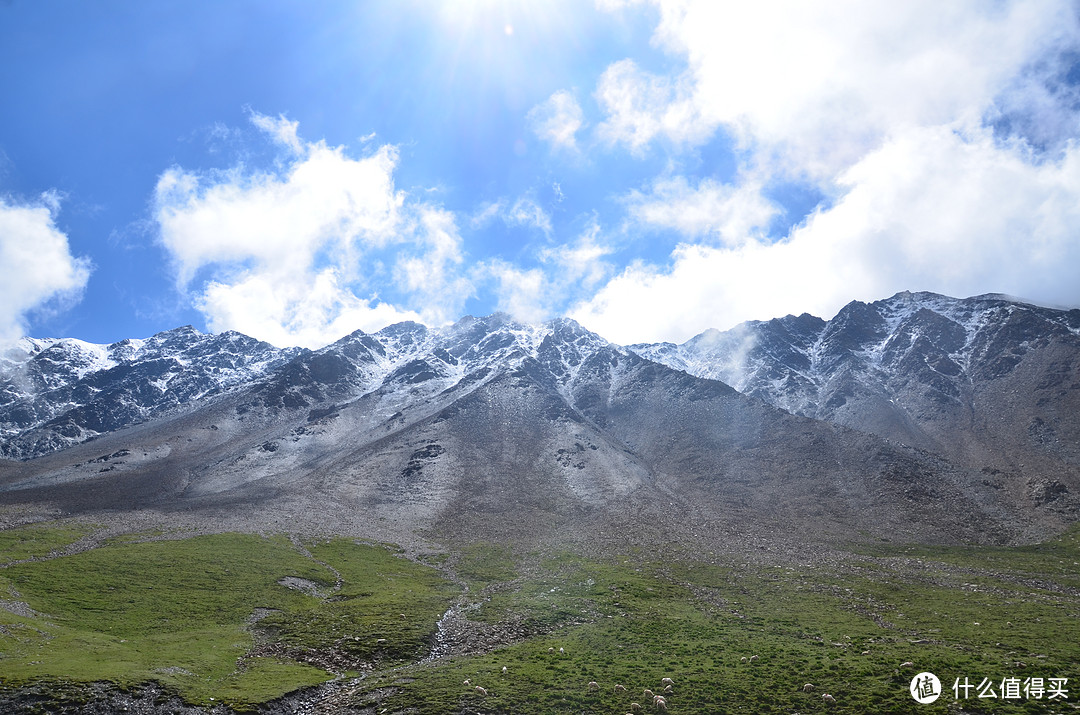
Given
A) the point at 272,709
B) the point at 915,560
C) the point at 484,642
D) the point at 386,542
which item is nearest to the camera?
the point at 272,709

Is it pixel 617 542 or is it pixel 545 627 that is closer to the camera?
pixel 545 627

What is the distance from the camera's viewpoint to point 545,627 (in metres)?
50.0

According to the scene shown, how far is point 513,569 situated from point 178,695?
58.1m

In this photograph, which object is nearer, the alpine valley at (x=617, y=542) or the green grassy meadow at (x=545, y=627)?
the green grassy meadow at (x=545, y=627)

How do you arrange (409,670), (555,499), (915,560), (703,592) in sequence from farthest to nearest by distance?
(555,499) → (915,560) → (703,592) → (409,670)

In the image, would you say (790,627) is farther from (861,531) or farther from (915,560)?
(861,531)

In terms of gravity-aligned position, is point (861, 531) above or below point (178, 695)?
above

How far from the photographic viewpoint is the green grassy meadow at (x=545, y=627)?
32438mm

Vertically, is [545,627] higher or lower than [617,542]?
lower

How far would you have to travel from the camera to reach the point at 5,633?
40.2 metres

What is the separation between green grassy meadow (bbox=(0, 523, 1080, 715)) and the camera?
106 feet

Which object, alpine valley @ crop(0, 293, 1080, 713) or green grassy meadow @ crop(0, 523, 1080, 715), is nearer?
green grassy meadow @ crop(0, 523, 1080, 715)

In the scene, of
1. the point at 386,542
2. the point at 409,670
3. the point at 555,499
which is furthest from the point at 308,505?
the point at 409,670

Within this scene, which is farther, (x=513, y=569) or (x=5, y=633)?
(x=513, y=569)
